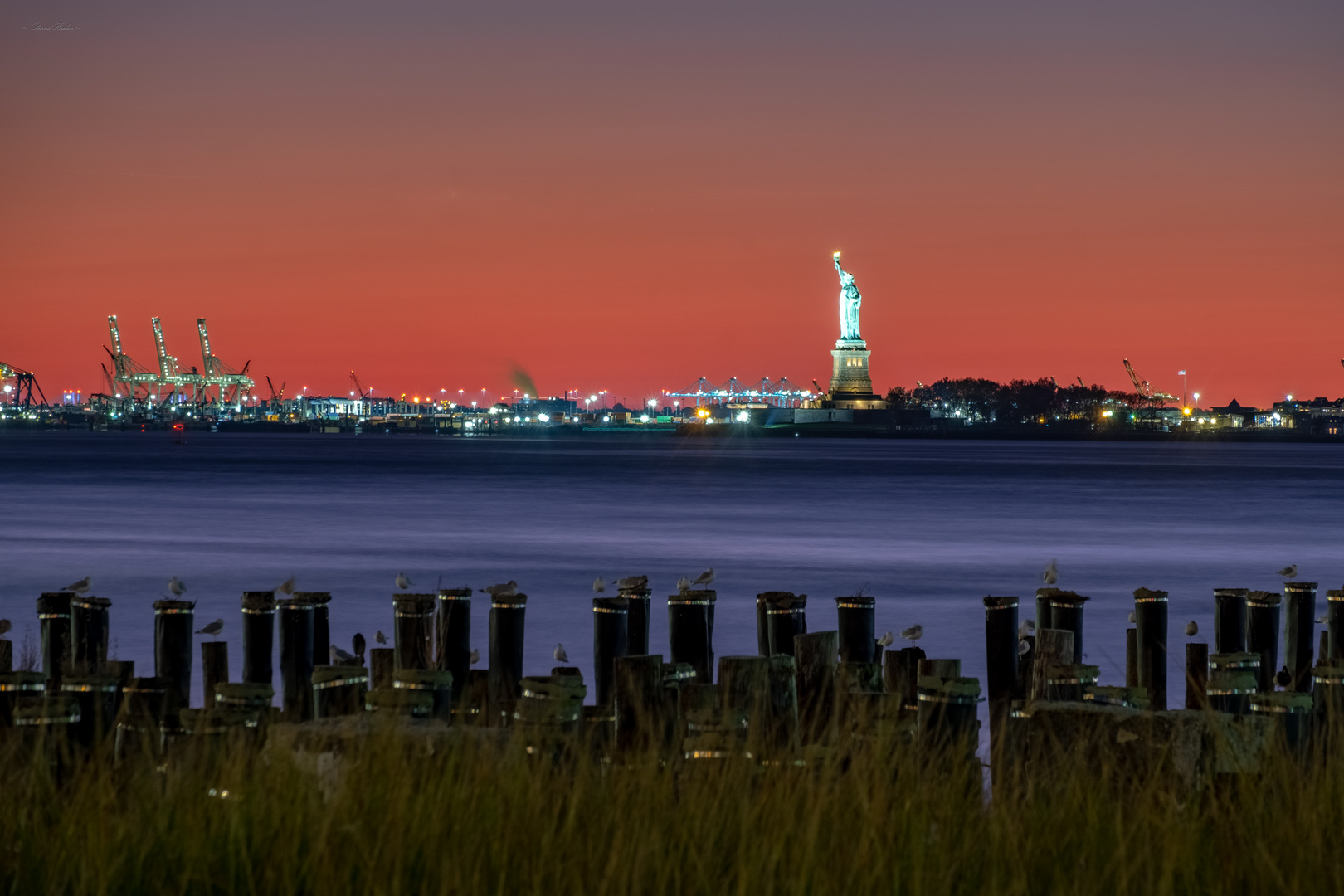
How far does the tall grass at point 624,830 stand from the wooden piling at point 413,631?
119 inches

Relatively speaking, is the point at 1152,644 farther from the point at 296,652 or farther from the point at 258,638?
the point at 258,638

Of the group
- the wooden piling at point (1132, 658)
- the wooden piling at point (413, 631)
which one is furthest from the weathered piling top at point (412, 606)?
the wooden piling at point (1132, 658)

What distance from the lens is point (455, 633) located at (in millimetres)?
9367

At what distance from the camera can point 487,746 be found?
19.4 ft

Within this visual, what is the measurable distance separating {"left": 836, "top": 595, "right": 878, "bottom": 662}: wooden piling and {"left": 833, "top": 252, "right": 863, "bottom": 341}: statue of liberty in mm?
163109

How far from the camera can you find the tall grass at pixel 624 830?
4805 millimetres

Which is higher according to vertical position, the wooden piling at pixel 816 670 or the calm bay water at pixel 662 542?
the wooden piling at pixel 816 670

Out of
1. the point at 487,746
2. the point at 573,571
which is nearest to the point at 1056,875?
the point at 487,746

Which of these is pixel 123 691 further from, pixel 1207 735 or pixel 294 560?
pixel 294 560

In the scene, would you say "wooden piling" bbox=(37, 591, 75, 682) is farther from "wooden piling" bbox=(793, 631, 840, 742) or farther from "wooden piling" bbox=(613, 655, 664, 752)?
"wooden piling" bbox=(793, 631, 840, 742)

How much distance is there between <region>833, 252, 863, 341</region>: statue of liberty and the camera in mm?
171500

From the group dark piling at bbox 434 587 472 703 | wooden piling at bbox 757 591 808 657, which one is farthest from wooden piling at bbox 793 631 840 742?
dark piling at bbox 434 587 472 703

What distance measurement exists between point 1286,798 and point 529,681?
127 inches

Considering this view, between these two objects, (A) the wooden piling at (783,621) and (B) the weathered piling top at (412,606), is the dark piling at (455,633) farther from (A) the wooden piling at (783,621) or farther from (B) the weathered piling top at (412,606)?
(A) the wooden piling at (783,621)
